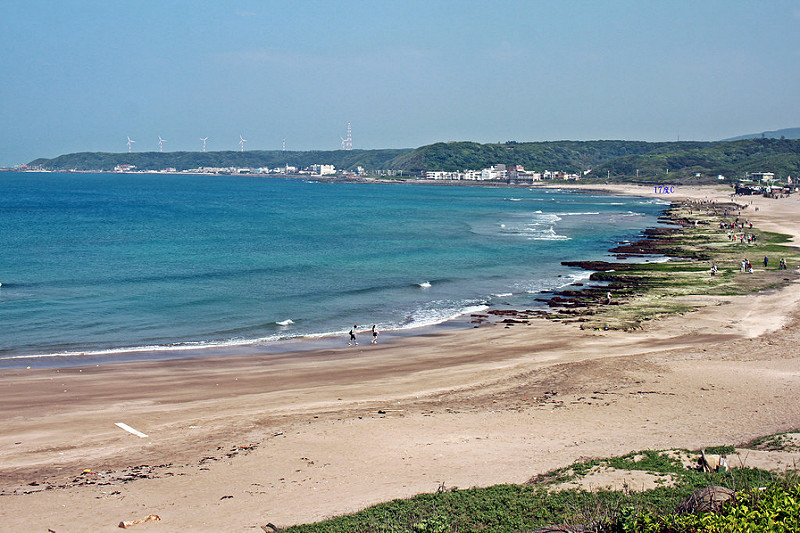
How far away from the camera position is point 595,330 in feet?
108

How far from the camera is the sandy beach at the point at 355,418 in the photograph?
46.9ft

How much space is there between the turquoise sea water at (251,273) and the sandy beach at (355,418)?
5462 mm

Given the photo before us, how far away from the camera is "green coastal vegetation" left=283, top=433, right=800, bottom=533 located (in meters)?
9.32

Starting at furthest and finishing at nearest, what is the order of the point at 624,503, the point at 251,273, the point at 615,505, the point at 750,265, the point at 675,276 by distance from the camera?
1. the point at 251,273
2. the point at 750,265
3. the point at 675,276
4. the point at 624,503
5. the point at 615,505

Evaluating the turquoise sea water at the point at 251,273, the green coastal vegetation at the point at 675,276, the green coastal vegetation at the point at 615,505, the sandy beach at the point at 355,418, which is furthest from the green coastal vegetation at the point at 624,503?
the turquoise sea water at the point at 251,273

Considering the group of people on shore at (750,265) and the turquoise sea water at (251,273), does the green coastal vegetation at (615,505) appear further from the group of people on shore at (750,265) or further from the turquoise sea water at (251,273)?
the group of people on shore at (750,265)

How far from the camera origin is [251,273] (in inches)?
1975

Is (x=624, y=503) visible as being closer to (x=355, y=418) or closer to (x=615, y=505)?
(x=615, y=505)

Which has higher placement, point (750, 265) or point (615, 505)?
point (750, 265)

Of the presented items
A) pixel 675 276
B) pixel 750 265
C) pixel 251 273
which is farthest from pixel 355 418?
pixel 750 265

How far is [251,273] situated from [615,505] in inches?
1634

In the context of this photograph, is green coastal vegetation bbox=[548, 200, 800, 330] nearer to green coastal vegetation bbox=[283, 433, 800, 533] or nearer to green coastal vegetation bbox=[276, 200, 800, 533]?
green coastal vegetation bbox=[276, 200, 800, 533]

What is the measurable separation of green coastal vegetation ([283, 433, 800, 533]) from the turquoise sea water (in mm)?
20177

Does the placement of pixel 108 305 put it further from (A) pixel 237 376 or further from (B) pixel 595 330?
(B) pixel 595 330
